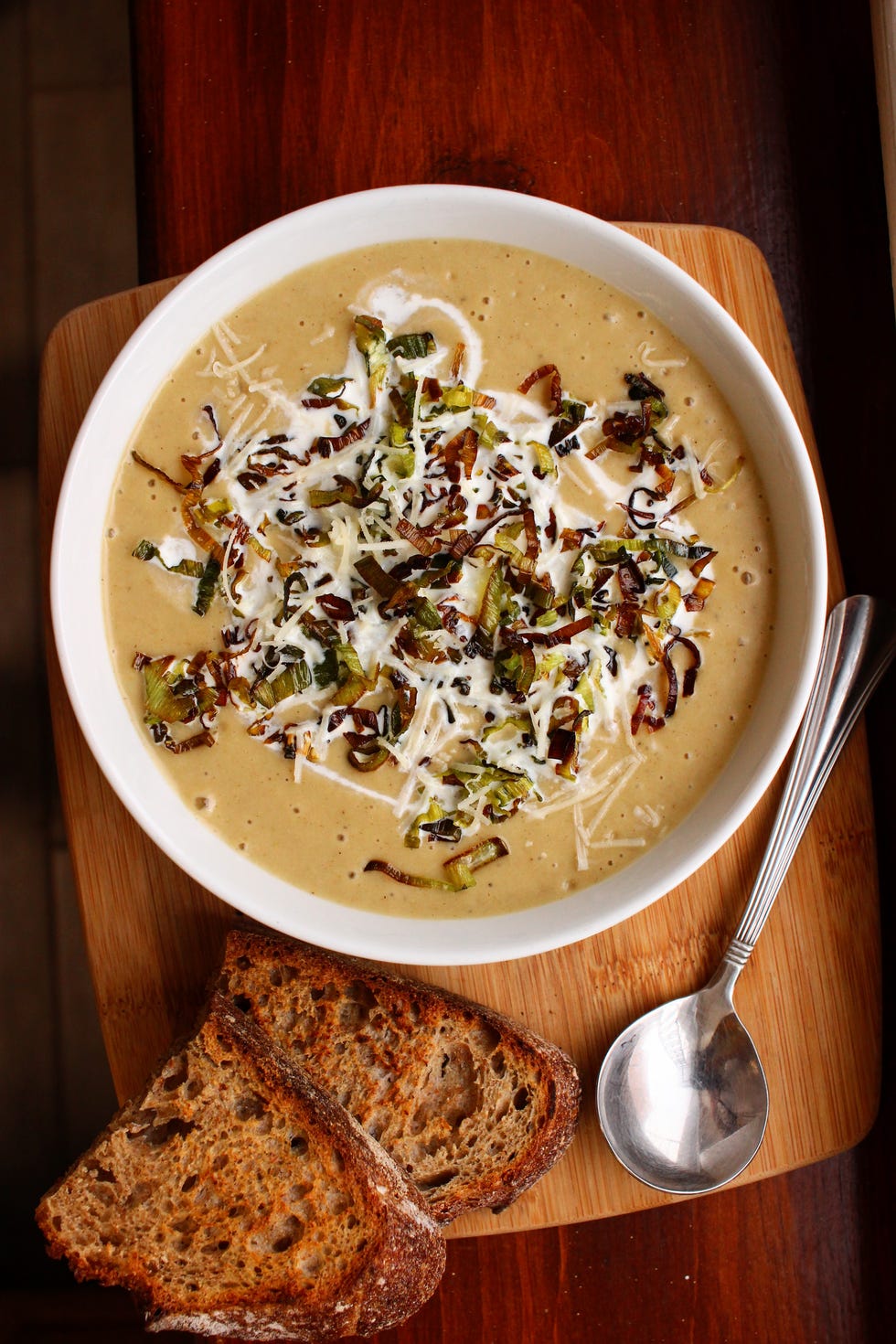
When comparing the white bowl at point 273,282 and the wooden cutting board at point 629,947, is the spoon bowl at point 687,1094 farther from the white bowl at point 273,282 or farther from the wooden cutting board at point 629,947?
the white bowl at point 273,282

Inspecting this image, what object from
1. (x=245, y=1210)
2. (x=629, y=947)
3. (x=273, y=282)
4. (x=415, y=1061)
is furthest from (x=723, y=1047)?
(x=273, y=282)

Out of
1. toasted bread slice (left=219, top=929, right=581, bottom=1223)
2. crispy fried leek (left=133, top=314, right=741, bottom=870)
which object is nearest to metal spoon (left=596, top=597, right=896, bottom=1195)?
toasted bread slice (left=219, top=929, right=581, bottom=1223)

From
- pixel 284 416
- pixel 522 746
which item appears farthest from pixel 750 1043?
pixel 284 416

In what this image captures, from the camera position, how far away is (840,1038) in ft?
7.97

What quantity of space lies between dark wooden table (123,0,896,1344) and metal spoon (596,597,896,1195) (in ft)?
0.53

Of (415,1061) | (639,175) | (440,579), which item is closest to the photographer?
(440,579)

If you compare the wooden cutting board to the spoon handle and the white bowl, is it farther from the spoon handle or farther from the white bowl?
the white bowl

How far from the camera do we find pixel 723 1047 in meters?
2.40

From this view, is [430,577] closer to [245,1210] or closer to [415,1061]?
[415,1061]

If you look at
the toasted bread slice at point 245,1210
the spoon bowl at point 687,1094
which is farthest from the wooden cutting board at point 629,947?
the toasted bread slice at point 245,1210

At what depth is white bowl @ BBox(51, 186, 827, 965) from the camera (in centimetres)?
207

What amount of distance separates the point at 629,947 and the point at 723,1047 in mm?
288

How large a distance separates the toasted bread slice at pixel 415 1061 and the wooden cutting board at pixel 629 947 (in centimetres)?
9

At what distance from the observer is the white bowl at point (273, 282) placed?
207 cm
